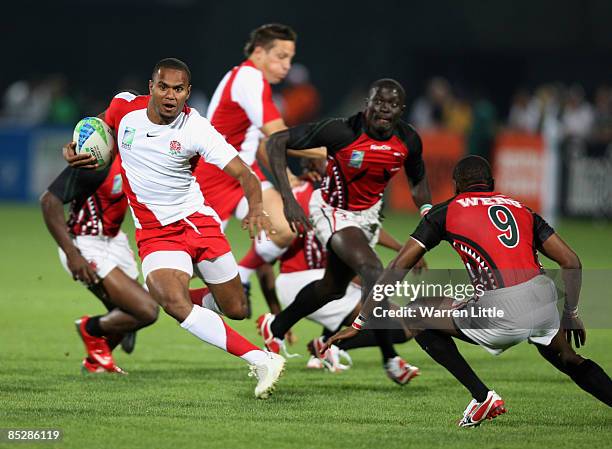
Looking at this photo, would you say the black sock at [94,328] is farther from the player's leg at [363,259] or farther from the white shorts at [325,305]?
the player's leg at [363,259]

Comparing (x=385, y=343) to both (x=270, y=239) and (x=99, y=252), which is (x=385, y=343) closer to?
(x=270, y=239)

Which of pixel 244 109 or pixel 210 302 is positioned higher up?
pixel 244 109

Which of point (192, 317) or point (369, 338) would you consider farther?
point (369, 338)

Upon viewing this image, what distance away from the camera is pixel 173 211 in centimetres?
804

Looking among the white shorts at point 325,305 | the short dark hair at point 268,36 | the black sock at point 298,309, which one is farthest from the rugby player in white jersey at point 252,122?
the black sock at point 298,309

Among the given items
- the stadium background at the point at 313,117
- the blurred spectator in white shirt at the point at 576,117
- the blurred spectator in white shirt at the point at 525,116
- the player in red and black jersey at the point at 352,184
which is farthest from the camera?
the blurred spectator in white shirt at the point at 525,116

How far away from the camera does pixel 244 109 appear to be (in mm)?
10180

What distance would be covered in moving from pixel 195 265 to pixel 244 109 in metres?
2.32

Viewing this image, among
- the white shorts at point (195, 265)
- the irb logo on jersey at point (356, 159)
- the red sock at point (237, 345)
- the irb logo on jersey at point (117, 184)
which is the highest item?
the irb logo on jersey at point (356, 159)

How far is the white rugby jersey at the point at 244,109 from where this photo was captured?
10055 mm

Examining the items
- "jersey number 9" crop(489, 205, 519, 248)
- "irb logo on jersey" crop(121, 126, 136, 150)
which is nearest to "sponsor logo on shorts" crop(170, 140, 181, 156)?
"irb logo on jersey" crop(121, 126, 136, 150)

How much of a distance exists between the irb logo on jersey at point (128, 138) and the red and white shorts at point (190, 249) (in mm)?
570

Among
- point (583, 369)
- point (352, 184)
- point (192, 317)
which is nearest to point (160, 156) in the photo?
point (192, 317)

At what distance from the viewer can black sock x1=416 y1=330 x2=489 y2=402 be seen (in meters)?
7.17
